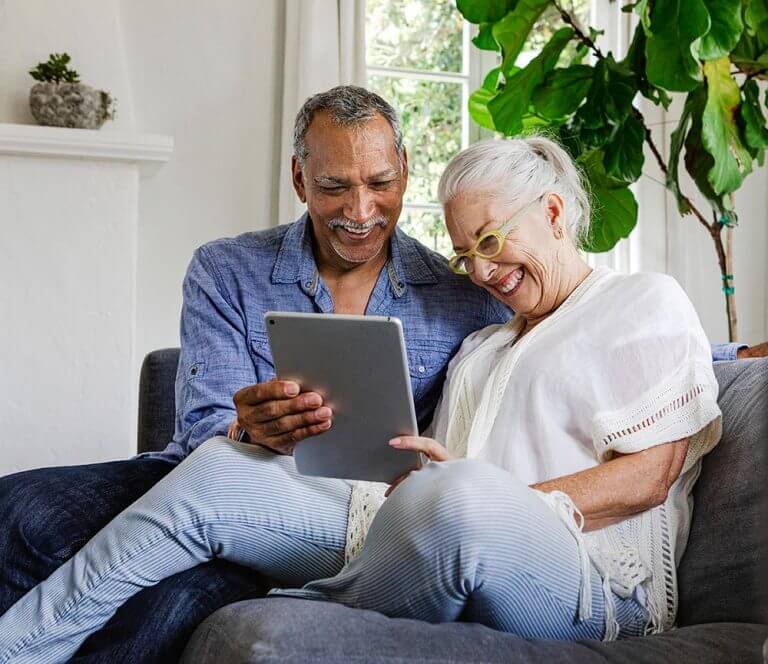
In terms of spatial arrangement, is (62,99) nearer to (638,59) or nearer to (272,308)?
(272,308)

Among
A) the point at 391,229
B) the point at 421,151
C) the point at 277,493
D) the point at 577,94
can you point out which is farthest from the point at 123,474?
the point at 421,151

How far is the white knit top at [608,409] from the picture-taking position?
146 centimetres

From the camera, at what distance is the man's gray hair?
6.35 feet

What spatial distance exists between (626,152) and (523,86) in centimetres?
30

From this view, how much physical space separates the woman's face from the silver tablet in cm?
39

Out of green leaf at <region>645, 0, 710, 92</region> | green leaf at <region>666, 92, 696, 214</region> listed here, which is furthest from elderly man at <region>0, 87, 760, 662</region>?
green leaf at <region>666, 92, 696, 214</region>

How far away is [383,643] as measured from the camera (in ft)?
3.60

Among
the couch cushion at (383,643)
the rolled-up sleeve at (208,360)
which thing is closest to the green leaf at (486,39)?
the rolled-up sleeve at (208,360)

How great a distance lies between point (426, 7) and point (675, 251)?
124 centimetres

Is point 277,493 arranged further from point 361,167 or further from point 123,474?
point 361,167

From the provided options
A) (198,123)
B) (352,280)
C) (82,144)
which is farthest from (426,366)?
(198,123)

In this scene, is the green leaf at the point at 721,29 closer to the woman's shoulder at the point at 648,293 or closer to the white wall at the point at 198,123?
the woman's shoulder at the point at 648,293

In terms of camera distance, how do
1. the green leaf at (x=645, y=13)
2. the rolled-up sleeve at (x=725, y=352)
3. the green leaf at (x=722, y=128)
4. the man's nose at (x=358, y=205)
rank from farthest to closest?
the green leaf at (x=722, y=128)
the green leaf at (x=645, y=13)
the man's nose at (x=358, y=205)
the rolled-up sleeve at (x=725, y=352)

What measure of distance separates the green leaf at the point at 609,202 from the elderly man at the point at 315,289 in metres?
0.69
